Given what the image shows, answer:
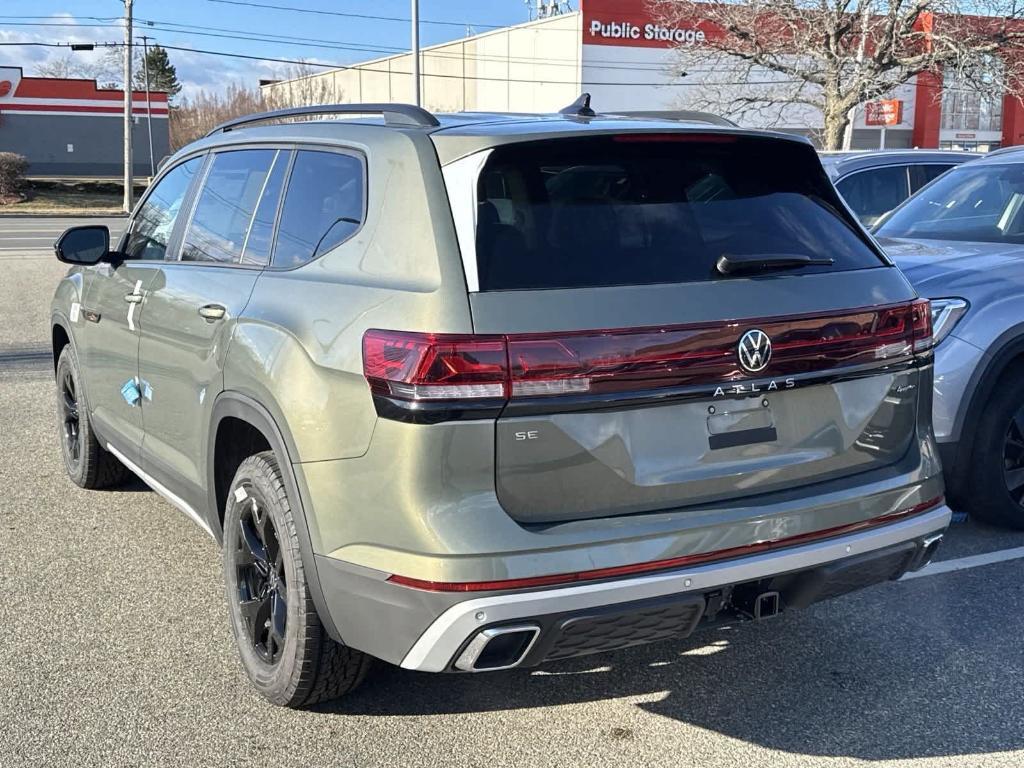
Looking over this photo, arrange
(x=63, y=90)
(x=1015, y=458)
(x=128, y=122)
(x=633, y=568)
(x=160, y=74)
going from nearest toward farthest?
(x=633, y=568), (x=1015, y=458), (x=128, y=122), (x=63, y=90), (x=160, y=74)

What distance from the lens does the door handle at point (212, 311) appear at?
367 centimetres

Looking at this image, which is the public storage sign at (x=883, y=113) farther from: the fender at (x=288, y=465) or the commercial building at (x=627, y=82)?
the fender at (x=288, y=465)

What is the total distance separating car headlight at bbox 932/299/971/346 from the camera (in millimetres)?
5008

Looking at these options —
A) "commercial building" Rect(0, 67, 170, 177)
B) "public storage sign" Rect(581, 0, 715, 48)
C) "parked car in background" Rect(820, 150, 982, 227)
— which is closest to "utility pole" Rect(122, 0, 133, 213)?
"public storage sign" Rect(581, 0, 715, 48)

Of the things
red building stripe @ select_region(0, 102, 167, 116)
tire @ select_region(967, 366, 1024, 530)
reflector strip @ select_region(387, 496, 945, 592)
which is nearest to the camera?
reflector strip @ select_region(387, 496, 945, 592)

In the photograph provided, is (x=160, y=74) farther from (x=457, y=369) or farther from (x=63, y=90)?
(x=457, y=369)

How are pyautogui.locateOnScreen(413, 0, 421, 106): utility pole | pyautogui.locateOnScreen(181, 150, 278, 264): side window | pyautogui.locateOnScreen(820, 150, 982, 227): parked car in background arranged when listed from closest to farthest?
1. pyautogui.locateOnScreen(181, 150, 278, 264): side window
2. pyautogui.locateOnScreen(820, 150, 982, 227): parked car in background
3. pyautogui.locateOnScreen(413, 0, 421, 106): utility pole

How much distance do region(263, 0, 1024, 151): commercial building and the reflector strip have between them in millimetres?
40610

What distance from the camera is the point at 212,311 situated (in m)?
3.73

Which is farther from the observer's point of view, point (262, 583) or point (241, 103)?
point (241, 103)

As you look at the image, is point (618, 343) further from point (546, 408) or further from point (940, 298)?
point (940, 298)

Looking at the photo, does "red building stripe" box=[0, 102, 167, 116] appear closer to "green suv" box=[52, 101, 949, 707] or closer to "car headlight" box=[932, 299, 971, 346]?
"car headlight" box=[932, 299, 971, 346]

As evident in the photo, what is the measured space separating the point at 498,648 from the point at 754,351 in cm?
106

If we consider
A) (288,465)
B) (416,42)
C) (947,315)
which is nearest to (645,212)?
(288,465)
